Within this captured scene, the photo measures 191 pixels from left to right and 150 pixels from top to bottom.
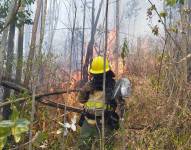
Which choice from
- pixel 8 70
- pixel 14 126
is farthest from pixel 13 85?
pixel 14 126

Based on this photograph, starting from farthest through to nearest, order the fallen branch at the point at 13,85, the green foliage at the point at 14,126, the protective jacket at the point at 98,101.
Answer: the fallen branch at the point at 13,85 → the protective jacket at the point at 98,101 → the green foliage at the point at 14,126

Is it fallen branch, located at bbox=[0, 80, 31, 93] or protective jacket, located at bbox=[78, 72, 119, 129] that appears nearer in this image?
protective jacket, located at bbox=[78, 72, 119, 129]

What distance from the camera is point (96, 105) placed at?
390 cm

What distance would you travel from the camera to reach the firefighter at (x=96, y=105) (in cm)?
391

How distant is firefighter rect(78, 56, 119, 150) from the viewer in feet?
12.8

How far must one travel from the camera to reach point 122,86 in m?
3.68

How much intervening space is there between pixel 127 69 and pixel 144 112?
3.28 metres

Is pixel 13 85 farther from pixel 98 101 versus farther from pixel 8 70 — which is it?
pixel 8 70

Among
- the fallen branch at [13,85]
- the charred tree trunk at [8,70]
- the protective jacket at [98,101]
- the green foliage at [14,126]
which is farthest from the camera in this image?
the charred tree trunk at [8,70]

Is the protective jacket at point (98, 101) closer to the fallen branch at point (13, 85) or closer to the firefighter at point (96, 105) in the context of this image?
the firefighter at point (96, 105)

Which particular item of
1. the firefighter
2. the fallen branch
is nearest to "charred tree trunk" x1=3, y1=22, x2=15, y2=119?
the fallen branch

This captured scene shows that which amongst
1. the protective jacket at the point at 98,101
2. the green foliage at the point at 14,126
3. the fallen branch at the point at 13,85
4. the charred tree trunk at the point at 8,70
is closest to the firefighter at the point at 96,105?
the protective jacket at the point at 98,101

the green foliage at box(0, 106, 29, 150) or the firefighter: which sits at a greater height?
the green foliage at box(0, 106, 29, 150)

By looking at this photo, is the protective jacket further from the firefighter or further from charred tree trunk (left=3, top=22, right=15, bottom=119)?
charred tree trunk (left=3, top=22, right=15, bottom=119)
